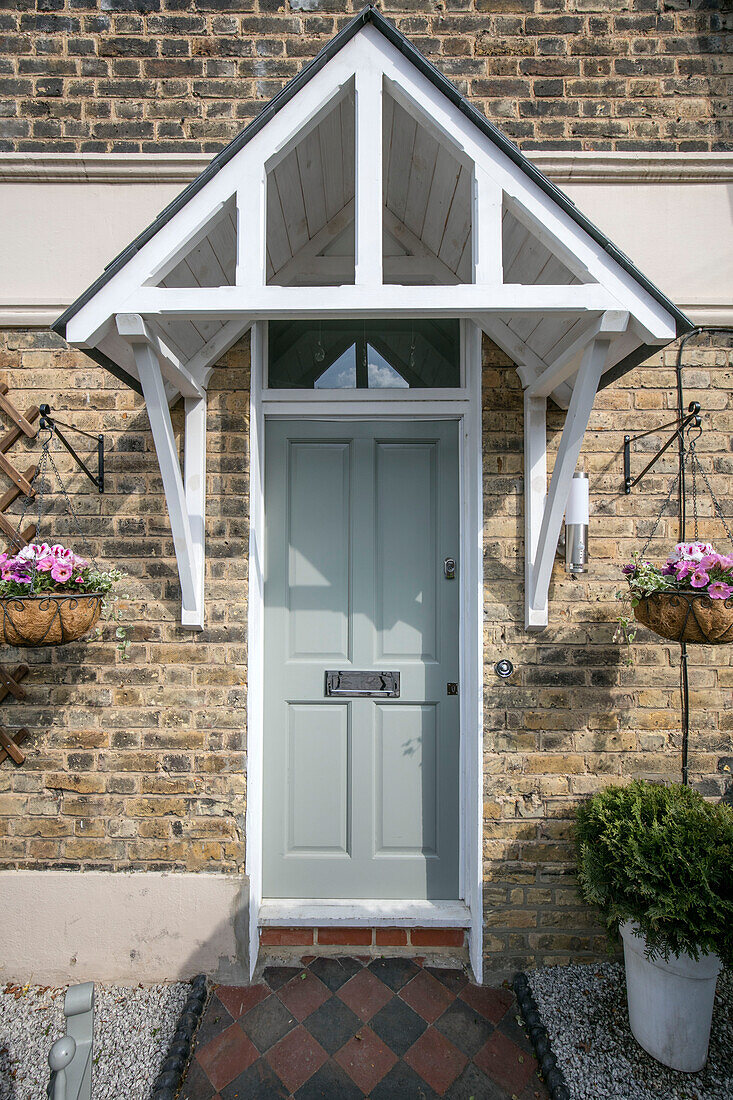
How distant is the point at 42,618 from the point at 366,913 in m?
1.87

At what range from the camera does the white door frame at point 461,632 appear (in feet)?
7.53

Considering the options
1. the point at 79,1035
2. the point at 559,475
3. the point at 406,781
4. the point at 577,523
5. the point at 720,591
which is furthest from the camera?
the point at 406,781

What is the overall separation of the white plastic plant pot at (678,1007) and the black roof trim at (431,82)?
7.13 ft

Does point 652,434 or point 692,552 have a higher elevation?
point 652,434

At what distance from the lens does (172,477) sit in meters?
1.96

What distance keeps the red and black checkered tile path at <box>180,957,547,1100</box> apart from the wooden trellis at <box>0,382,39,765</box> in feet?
4.54

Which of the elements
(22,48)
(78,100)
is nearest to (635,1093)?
(78,100)

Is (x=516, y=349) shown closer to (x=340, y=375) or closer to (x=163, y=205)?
(x=340, y=375)

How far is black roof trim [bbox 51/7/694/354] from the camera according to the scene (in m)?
1.65

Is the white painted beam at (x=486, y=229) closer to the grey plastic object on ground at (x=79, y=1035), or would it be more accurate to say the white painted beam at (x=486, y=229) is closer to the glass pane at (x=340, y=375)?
the glass pane at (x=340, y=375)

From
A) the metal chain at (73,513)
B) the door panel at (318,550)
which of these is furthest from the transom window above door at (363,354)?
the metal chain at (73,513)

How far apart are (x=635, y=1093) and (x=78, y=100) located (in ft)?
15.1

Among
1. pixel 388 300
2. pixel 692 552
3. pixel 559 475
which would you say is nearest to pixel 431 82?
pixel 388 300

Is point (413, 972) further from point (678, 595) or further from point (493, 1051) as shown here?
point (678, 595)
